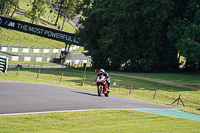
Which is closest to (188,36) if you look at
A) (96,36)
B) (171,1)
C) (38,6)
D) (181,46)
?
(181,46)

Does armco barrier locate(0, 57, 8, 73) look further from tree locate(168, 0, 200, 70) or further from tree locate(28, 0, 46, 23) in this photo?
tree locate(28, 0, 46, 23)

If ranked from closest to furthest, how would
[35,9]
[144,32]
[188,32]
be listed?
[188,32], [144,32], [35,9]

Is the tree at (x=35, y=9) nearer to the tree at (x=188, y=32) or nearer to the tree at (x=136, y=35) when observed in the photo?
the tree at (x=136, y=35)

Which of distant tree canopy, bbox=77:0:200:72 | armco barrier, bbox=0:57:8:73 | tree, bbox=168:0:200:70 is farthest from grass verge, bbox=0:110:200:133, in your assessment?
distant tree canopy, bbox=77:0:200:72

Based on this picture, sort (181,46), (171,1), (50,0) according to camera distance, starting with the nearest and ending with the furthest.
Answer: (181,46) < (171,1) < (50,0)

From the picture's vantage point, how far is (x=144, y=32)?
48531mm

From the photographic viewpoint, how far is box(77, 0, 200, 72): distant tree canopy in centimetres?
4466

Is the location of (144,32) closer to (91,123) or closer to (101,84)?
(101,84)

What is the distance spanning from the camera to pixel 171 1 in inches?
1788

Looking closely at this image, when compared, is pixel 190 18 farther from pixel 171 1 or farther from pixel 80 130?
pixel 80 130

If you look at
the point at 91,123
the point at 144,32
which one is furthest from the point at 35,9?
the point at 91,123

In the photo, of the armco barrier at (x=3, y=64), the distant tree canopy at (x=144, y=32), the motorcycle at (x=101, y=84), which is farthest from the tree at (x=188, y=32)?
the armco barrier at (x=3, y=64)

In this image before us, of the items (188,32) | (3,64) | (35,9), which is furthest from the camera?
(35,9)

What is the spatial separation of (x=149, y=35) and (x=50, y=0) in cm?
7311
